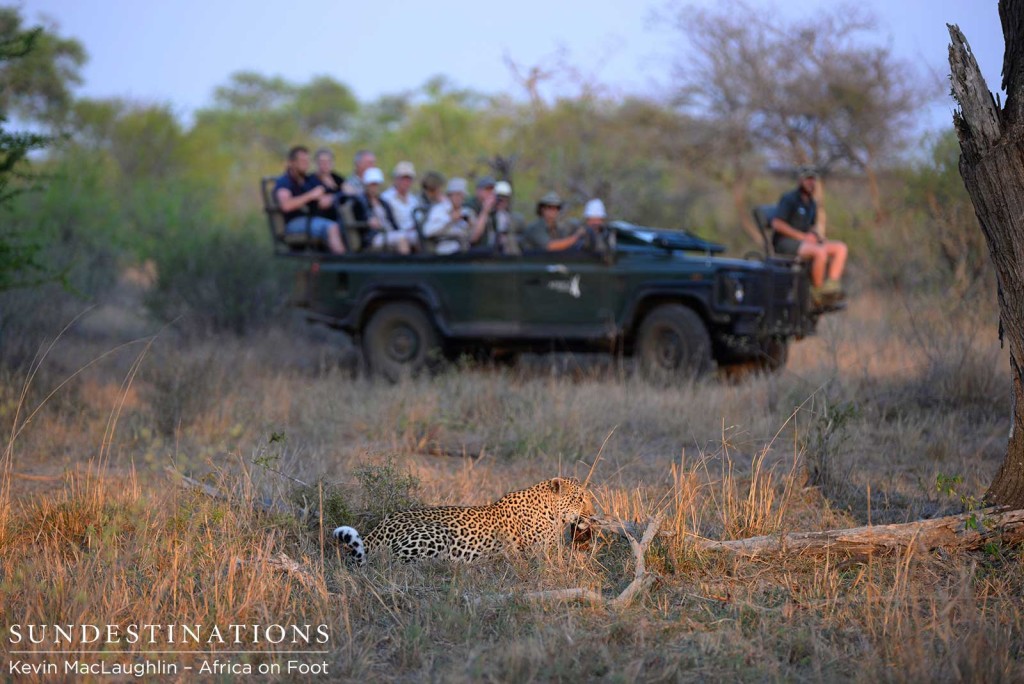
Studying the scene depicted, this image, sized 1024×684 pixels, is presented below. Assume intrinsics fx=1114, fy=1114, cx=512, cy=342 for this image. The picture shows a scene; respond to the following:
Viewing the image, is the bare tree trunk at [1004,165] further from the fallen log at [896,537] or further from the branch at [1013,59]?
the fallen log at [896,537]

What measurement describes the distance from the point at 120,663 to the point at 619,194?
13239 millimetres

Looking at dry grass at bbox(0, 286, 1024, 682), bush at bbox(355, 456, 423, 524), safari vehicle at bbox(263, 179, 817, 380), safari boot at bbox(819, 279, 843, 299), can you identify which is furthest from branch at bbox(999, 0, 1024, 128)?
safari boot at bbox(819, 279, 843, 299)

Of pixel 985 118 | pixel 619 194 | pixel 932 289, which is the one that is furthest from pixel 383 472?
pixel 619 194

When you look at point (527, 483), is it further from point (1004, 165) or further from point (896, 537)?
point (1004, 165)

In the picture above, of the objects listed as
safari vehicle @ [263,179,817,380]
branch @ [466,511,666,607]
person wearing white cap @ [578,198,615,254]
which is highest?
person wearing white cap @ [578,198,615,254]

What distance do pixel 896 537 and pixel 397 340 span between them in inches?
268

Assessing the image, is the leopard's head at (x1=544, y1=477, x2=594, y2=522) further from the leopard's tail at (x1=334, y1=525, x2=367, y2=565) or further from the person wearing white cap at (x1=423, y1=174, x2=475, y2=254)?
the person wearing white cap at (x1=423, y1=174, x2=475, y2=254)

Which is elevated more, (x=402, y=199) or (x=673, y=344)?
(x=402, y=199)

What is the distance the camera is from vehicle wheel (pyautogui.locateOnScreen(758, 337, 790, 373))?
9.86 metres

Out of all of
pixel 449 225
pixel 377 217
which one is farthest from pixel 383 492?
pixel 377 217

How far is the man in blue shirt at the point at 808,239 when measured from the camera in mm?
10531

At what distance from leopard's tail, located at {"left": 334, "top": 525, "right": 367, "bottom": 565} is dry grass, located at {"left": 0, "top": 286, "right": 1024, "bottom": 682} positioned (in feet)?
0.31

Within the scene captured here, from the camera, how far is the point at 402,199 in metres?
11.8

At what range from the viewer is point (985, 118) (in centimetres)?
491
